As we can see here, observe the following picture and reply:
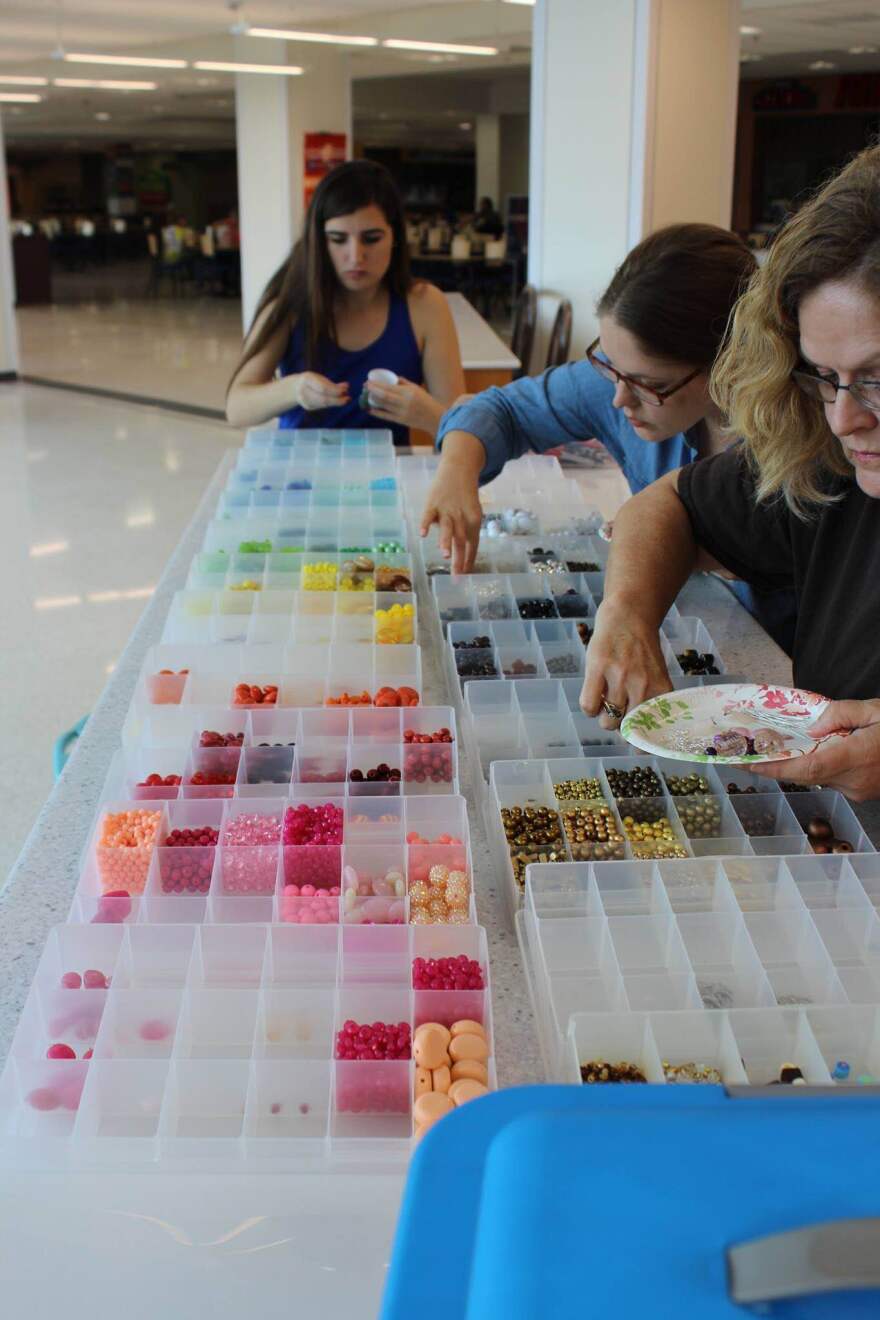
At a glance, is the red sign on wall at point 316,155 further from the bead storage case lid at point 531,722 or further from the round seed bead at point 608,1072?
the round seed bead at point 608,1072

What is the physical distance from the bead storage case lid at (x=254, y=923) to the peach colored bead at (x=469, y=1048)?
2 cm

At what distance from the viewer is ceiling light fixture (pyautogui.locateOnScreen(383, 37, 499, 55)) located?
8180mm

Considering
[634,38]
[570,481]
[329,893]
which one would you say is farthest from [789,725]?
[634,38]

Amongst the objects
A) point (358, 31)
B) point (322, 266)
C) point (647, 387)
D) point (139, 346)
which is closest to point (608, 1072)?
point (647, 387)

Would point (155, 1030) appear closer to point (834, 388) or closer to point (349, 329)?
point (834, 388)

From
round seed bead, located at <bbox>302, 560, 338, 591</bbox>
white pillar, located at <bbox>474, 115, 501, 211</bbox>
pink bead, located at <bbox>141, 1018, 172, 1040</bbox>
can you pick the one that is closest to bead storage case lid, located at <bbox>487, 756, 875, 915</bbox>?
pink bead, located at <bbox>141, 1018, 172, 1040</bbox>

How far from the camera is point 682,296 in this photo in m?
1.68

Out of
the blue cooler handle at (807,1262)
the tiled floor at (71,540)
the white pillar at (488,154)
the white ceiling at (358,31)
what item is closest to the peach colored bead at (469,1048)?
the blue cooler handle at (807,1262)

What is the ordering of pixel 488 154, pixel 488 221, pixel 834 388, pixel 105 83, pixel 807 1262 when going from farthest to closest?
pixel 488 154
pixel 488 221
pixel 105 83
pixel 834 388
pixel 807 1262

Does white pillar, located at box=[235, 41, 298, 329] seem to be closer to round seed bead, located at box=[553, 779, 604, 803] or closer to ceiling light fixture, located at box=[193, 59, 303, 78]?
ceiling light fixture, located at box=[193, 59, 303, 78]

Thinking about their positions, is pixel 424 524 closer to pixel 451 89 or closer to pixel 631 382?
pixel 631 382

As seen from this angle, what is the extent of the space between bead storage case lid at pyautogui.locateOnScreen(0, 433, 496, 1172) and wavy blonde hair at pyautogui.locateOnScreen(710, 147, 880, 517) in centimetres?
51

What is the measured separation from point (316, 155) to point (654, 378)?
872 cm

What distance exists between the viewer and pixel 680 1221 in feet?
1.46
